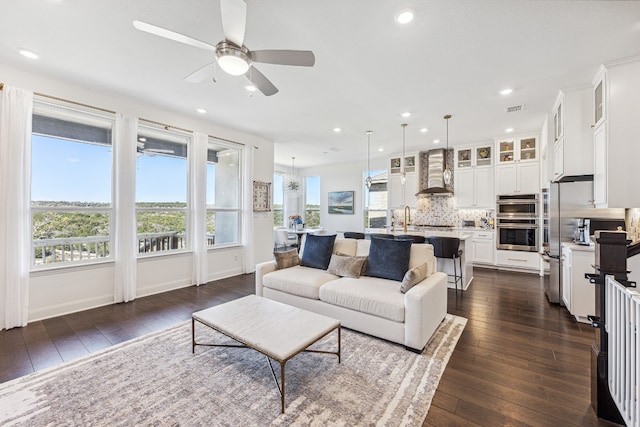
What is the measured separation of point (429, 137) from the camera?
598 cm

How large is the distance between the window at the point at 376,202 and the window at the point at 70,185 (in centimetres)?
657

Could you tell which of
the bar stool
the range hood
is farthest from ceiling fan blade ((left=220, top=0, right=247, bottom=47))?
the range hood

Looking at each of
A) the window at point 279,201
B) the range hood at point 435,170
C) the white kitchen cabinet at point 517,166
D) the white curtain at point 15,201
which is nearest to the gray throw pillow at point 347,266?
the white curtain at point 15,201

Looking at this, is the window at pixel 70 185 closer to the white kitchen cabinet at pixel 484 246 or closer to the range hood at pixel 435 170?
the range hood at pixel 435 170

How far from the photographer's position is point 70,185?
11.8 feet

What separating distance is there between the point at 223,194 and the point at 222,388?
161 inches

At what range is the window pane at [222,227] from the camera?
17.3 feet

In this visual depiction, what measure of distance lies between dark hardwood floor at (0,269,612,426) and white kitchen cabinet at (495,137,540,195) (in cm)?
234

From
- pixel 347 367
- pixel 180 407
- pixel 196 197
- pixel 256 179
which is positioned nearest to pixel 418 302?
pixel 347 367

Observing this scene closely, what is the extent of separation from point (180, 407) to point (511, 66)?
14.4 ft

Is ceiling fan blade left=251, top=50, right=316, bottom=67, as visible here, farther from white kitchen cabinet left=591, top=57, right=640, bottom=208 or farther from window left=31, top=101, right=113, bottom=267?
white kitchen cabinet left=591, top=57, right=640, bottom=208

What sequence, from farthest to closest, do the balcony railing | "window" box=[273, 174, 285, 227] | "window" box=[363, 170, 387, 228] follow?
1. "window" box=[273, 174, 285, 227]
2. "window" box=[363, 170, 387, 228]
3. the balcony railing

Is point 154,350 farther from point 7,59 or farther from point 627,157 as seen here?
point 627,157

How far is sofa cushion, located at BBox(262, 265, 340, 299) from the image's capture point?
10.5ft
